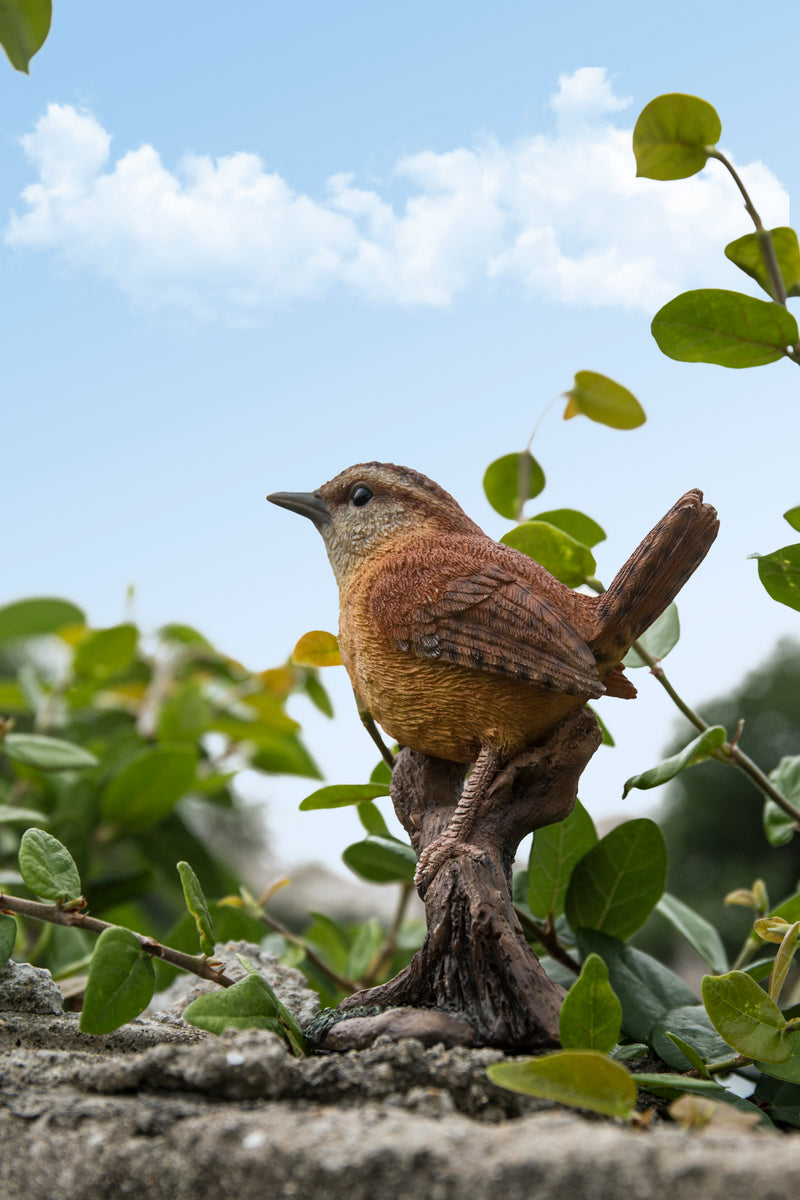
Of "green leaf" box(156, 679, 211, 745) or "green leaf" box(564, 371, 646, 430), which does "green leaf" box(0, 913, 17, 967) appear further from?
"green leaf" box(156, 679, 211, 745)

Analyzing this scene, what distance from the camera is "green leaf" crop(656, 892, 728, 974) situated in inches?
45.2

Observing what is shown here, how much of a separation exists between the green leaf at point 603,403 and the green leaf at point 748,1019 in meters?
0.66

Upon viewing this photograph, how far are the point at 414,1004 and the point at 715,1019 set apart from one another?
249mm

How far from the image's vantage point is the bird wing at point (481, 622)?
2.75 feet

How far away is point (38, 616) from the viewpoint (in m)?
1.84

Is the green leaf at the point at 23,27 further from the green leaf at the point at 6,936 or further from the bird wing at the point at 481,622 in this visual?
the green leaf at the point at 6,936

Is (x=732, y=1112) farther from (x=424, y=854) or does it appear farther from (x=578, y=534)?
(x=578, y=534)

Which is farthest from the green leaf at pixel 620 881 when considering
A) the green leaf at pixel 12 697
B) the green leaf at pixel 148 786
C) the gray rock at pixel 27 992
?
the green leaf at pixel 12 697

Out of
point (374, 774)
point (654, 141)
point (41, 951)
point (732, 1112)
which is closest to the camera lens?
point (732, 1112)

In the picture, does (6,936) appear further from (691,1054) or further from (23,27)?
(23,27)

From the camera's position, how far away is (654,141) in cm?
98

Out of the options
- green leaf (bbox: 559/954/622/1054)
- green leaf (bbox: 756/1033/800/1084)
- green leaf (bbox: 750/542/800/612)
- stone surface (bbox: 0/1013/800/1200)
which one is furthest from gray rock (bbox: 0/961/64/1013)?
green leaf (bbox: 750/542/800/612)

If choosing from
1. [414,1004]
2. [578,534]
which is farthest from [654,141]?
[414,1004]

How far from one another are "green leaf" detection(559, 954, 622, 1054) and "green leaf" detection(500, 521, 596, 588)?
18.6 inches
